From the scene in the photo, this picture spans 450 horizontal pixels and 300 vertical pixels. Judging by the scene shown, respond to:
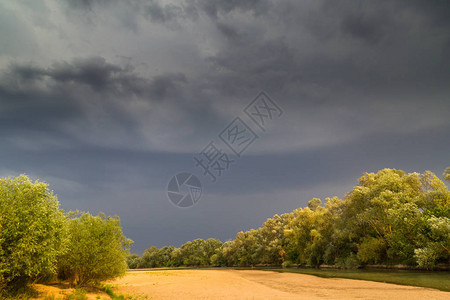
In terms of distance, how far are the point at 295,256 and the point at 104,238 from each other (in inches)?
3763

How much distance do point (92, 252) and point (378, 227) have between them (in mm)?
61857

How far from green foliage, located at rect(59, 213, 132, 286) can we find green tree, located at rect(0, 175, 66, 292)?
670 centimetres

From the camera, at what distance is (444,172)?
51125mm

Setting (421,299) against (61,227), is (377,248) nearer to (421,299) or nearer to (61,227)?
(421,299)

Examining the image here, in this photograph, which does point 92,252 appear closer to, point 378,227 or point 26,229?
point 26,229

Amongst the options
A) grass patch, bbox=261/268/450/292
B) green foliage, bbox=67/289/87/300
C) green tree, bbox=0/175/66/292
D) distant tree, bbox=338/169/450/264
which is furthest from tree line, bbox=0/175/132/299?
distant tree, bbox=338/169/450/264

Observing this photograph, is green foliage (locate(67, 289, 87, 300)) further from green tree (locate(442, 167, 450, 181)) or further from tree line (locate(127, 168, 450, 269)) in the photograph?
green tree (locate(442, 167, 450, 181))

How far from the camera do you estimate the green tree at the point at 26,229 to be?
1792 cm

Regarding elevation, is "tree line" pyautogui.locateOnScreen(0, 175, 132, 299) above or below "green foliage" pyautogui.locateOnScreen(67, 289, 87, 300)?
above

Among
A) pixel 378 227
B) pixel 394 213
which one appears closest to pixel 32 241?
pixel 394 213

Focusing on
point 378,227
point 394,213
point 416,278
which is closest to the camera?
point 416,278

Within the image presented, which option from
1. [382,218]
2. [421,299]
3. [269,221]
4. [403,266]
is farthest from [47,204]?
[269,221]

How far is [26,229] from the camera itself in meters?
18.8

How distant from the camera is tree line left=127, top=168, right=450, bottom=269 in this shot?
44781mm
